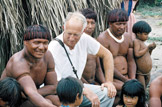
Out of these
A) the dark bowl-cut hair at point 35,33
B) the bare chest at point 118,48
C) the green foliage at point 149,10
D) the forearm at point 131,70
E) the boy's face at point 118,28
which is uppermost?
the dark bowl-cut hair at point 35,33

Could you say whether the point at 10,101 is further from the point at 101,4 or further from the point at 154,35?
the point at 154,35

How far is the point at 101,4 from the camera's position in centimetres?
580

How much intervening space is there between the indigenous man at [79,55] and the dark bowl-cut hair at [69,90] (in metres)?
0.85

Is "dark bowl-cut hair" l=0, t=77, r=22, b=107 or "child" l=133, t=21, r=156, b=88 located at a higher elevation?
"dark bowl-cut hair" l=0, t=77, r=22, b=107

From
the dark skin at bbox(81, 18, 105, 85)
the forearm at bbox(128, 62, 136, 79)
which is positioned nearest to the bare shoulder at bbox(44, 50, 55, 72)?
the dark skin at bbox(81, 18, 105, 85)

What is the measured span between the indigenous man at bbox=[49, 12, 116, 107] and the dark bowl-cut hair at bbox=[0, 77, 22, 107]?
776mm

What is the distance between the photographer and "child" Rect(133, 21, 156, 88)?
5023mm

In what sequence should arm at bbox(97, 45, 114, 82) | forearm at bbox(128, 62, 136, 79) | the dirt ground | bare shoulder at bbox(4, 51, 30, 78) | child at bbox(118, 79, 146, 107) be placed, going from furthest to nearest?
1. the dirt ground
2. forearm at bbox(128, 62, 136, 79)
3. arm at bbox(97, 45, 114, 82)
4. child at bbox(118, 79, 146, 107)
5. bare shoulder at bbox(4, 51, 30, 78)

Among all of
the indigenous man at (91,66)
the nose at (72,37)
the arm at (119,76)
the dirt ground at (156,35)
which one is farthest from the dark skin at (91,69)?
the dirt ground at (156,35)

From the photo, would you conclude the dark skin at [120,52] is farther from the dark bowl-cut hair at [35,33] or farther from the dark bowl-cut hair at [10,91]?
the dark bowl-cut hair at [10,91]

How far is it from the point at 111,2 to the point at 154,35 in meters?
6.01

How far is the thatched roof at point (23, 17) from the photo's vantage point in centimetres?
431

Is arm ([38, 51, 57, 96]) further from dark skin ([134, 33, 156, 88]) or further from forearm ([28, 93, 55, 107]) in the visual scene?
dark skin ([134, 33, 156, 88])

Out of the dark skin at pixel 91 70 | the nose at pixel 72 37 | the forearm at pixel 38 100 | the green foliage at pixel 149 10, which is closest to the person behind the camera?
the forearm at pixel 38 100
